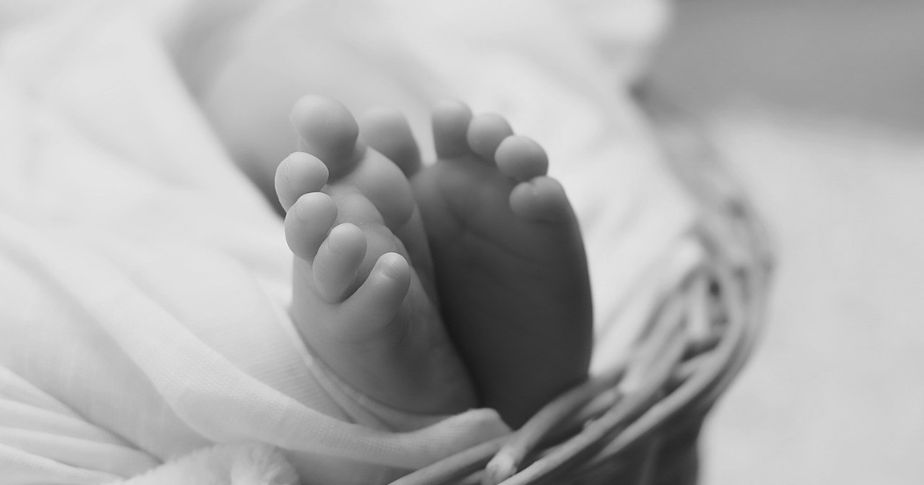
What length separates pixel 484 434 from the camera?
0.53 m

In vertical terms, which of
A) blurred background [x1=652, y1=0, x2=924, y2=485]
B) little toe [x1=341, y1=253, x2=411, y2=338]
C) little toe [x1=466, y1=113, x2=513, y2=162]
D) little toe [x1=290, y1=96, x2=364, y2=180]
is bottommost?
blurred background [x1=652, y1=0, x2=924, y2=485]

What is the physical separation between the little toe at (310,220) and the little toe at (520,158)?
10 cm

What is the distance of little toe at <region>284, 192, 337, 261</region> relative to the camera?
0.43 metres

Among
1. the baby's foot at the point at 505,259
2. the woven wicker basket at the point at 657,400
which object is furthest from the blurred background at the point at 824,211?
the baby's foot at the point at 505,259

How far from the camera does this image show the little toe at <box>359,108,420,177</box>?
51 centimetres

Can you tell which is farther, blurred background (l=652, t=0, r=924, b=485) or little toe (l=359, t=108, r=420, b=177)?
blurred background (l=652, t=0, r=924, b=485)

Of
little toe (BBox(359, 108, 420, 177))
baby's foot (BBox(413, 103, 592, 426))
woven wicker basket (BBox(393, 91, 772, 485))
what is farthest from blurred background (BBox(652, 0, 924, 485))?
little toe (BBox(359, 108, 420, 177))

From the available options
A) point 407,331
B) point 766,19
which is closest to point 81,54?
point 407,331

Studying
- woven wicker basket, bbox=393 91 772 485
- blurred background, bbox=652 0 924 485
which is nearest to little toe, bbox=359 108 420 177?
woven wicker basket, bbox=393 91 772 485

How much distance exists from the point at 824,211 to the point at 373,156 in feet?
2.92

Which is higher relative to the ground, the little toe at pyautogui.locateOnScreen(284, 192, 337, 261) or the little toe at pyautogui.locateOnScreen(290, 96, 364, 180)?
the little toe at pyautogui.locateOnScreen(290, 96, 364, 180)

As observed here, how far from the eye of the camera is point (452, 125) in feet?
1.67

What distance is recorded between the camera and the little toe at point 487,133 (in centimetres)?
50

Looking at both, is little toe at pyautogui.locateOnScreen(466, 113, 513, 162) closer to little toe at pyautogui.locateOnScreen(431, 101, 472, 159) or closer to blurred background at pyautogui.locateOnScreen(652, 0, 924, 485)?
little toe at pyautogui.locateOnScreen(431, 101, 472, 159)
